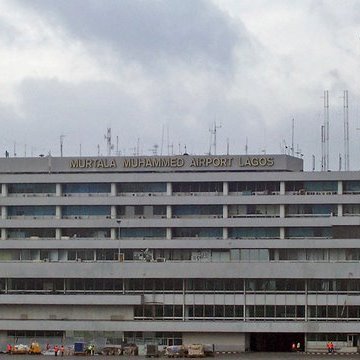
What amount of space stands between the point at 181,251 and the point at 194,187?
28.0ft

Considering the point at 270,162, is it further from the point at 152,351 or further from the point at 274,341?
the point at 152,351

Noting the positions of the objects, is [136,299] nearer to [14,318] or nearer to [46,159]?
[14,318]

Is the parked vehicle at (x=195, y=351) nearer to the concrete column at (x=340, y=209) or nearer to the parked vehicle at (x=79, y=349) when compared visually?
the parked vehicle at (x=79, y=349)

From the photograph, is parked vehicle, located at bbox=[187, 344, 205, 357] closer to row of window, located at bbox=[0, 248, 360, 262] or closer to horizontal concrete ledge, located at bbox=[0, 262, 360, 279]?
horizontal concrete ledge, located at bbox=[0, 262, 360, 279]

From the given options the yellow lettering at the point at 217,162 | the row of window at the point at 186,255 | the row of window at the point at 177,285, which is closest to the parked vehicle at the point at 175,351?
the row of window at the point at 177,285

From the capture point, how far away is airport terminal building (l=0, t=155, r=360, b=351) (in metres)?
119

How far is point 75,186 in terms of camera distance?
13225 centimetres

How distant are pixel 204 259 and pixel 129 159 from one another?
1648cm

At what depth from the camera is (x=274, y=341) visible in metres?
124

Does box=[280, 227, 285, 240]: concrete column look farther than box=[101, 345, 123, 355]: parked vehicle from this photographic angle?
Yes

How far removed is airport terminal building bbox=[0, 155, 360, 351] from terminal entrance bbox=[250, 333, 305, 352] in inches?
5.5

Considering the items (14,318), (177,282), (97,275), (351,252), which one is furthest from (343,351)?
(14,318)

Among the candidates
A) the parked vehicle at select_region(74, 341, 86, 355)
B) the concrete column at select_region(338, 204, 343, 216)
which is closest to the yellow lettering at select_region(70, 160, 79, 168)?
the parked vehicle at select_region(74, 341, 86, 355)

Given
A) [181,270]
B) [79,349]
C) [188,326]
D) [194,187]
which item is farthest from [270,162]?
[79,349]
